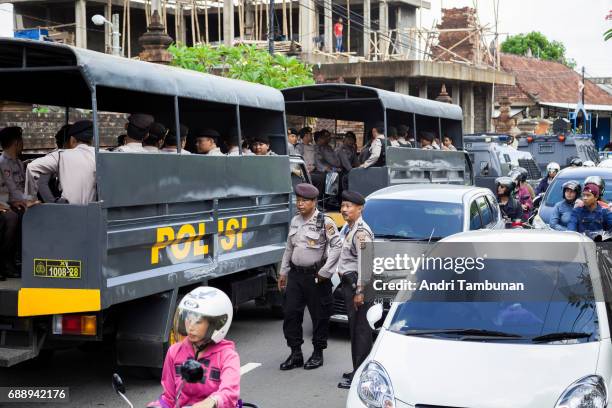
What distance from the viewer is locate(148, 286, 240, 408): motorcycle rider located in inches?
173

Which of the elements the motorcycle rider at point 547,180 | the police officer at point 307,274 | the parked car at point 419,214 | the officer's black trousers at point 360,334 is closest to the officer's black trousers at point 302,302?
the police officer at point 307,274

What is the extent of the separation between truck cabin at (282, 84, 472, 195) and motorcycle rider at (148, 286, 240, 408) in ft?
34.6

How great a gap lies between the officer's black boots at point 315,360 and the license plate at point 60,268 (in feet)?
9.66

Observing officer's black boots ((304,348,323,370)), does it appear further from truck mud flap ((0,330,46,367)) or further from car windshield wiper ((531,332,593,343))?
car windshield wiper ((531,332,593,343))

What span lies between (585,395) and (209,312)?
2.26 metres

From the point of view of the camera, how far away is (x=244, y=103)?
1043 centimetres

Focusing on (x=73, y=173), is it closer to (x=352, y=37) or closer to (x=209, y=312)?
(x=209, y=312)

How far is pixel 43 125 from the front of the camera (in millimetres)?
16500

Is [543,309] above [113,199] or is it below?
below

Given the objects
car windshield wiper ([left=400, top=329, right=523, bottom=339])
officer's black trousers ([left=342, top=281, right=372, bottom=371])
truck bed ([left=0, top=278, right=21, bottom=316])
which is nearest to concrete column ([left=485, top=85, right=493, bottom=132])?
officer's black trousers ([left=342, top=281, right=372, bottom=371])

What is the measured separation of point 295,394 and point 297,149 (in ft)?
27.3

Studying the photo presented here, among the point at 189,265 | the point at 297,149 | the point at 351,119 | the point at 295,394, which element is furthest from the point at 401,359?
the point at 351,119

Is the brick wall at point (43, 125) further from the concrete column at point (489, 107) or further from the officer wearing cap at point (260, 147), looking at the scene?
the concrete column at point (489, 107)

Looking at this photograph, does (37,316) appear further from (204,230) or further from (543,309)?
(543,309)
